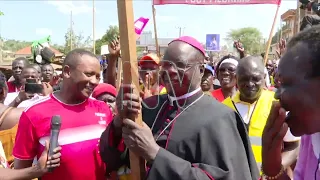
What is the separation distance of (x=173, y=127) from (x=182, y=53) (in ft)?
1.44

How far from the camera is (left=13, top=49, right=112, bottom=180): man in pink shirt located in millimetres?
2594

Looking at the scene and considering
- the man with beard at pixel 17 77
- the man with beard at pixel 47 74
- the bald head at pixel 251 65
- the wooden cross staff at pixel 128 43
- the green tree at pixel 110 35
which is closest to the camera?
the wooden cross staff at pixel 128 43

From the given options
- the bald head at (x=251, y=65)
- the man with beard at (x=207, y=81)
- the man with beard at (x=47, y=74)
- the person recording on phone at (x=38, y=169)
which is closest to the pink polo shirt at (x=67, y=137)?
the person recording on phone at (x=38, y=169)

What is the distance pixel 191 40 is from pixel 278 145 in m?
0.90

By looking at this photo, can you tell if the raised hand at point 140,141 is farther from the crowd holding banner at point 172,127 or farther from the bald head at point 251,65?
the bald head at point 251,65

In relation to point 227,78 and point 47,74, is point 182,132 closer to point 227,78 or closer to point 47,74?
point 227,78

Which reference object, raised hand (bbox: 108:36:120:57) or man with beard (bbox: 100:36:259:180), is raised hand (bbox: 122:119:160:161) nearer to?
man with beard (bbox: 100:36:259:180)

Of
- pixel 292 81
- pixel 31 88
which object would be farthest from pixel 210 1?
pixel 292 81

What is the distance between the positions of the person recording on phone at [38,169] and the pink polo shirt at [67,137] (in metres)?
0.13

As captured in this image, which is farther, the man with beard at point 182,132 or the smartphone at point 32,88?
the smartphone at point 32,88

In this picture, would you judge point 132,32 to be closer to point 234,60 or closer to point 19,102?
point 19,102

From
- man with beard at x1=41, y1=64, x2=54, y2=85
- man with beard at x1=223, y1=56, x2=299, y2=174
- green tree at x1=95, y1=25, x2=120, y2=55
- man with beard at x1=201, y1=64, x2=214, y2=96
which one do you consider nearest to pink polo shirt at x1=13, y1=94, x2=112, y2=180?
green tree at x1=95, y1=25, x2=120, y2=55

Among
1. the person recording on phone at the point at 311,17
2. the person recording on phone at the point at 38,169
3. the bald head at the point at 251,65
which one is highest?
the person recording on phone at the point at 311,17

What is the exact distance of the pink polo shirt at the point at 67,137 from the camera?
259 centimetres
